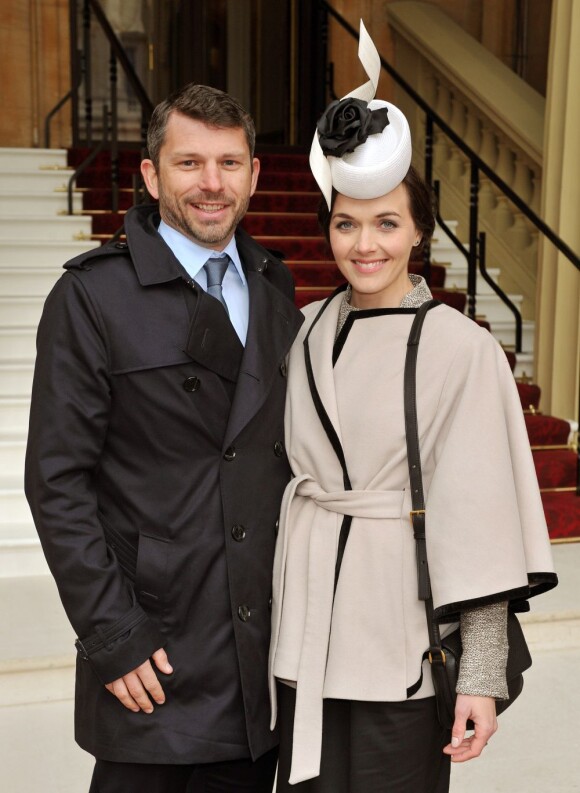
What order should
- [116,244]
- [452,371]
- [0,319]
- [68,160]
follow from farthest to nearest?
1. [68,160]
2. [0,319]
3. [116,244]
4. [452,371]

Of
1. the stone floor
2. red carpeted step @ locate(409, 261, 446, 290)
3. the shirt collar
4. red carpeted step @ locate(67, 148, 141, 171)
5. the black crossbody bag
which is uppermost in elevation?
the shirt collar

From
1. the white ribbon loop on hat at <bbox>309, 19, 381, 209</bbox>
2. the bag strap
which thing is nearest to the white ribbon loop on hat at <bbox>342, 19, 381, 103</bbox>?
the white ribbon loop on hat at <bbox>309, 19, 381, 209</bbox>

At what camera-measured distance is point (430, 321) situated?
5.74ft

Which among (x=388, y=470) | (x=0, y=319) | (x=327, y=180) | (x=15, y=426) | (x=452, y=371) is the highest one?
(x=327, y=180)

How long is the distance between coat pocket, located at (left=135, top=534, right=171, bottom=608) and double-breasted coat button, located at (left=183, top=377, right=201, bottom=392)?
254mm

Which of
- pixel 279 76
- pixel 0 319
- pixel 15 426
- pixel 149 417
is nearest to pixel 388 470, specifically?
pixel 149 417

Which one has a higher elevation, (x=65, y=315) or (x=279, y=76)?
(x=279, y=76)

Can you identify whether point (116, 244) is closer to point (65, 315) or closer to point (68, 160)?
point (65, 315)

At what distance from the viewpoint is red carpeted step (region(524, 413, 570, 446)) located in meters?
5.52

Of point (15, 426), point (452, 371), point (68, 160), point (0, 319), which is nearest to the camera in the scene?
point (452, 371)

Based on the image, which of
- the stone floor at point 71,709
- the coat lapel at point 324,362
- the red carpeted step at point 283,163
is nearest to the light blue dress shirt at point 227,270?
the coat lapel at point 324,362

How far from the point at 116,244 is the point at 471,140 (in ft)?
20.7

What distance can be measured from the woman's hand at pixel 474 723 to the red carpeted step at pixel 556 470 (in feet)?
11.8

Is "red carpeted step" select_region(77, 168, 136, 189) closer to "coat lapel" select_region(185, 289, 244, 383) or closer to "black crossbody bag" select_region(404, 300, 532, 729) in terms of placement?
→ "coat lapel" select_region(185, 289, 244, 383)
